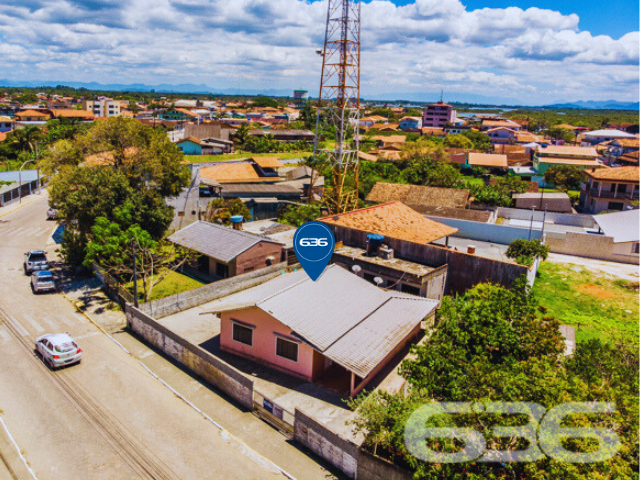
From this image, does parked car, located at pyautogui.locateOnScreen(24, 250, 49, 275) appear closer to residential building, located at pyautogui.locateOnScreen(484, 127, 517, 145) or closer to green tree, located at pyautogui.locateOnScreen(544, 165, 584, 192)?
green tree, located at pyautogui.locateOnScreen(544, 165, 584, 192)

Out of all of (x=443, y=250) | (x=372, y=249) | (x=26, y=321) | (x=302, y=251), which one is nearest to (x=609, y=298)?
(x=443, y=250)

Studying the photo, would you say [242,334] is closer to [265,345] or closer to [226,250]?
[265,345]

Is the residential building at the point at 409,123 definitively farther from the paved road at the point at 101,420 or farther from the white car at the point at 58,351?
the white car at the point at 58,351

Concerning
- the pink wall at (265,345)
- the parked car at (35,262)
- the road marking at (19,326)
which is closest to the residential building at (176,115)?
the parked car at (35,262)

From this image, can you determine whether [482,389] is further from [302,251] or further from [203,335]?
[203,335]

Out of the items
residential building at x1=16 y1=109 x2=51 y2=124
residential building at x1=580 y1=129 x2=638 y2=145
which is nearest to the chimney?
residential building at x1=16 y1=109 x2=51 y2=124

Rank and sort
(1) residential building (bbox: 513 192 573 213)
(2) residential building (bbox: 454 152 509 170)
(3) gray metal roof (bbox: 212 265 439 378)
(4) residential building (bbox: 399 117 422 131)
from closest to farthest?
(3) gray metal roof (bbox: 212 265 439 378) < (1) residential building (bbox: 513 192 573 213) < (2) residential building (bbox: 454 152 509 170) < (4) residential building (bbox: 399 117 422 131)
